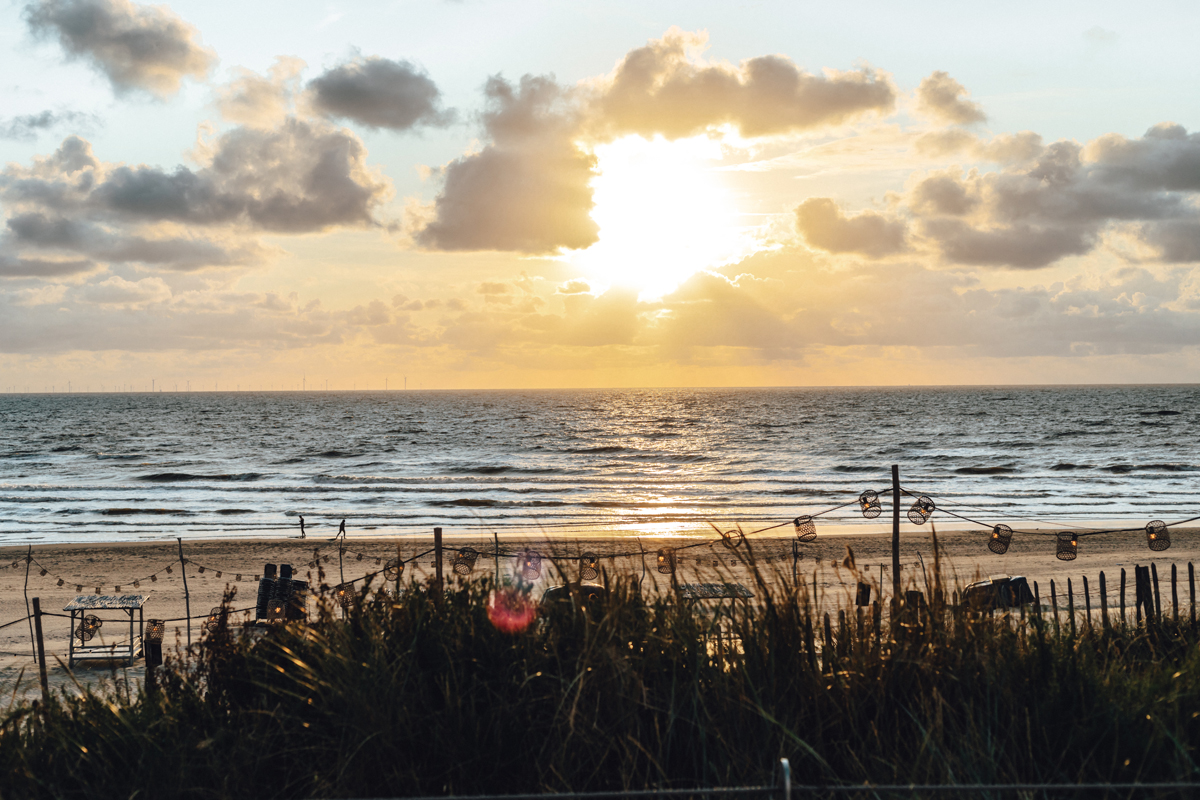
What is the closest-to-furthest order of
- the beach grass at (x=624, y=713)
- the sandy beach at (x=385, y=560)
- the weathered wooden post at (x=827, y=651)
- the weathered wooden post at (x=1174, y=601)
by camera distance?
the beach grass at (x=624, y=713) → the weathered wooden post at (x=827, y=651) → the weathered wooden post at (x=1174, y=601) → the sandy beach at (x=385, y=560)

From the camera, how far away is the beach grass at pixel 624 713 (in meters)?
3.82

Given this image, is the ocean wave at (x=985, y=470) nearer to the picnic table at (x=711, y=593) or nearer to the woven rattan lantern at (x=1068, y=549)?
the woven rattan lantern at (x=1068, y=549)

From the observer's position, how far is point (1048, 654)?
4.24 meters

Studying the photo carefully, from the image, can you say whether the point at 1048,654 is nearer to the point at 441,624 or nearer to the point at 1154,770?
the point at 1154,770

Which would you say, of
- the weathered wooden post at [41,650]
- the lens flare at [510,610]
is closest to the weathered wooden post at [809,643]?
the lens flare at [510,610]

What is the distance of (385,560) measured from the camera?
68.7 ft

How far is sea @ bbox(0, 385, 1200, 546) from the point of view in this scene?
97.3 feet

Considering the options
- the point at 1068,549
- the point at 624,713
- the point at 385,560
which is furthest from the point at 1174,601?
the point at 385,560

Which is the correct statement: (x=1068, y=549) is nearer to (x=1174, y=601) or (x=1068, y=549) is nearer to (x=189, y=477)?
(x=1174, y=601)

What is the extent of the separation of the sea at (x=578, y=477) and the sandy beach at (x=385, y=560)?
1832 mm

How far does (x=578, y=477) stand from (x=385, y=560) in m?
26.1

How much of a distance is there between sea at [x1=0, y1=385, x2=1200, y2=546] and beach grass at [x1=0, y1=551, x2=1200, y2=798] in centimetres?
210

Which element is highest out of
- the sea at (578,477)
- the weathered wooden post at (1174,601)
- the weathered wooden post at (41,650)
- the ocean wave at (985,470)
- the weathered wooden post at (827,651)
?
the weathered wooden post at (827,651)

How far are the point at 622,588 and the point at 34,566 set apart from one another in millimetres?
22691
